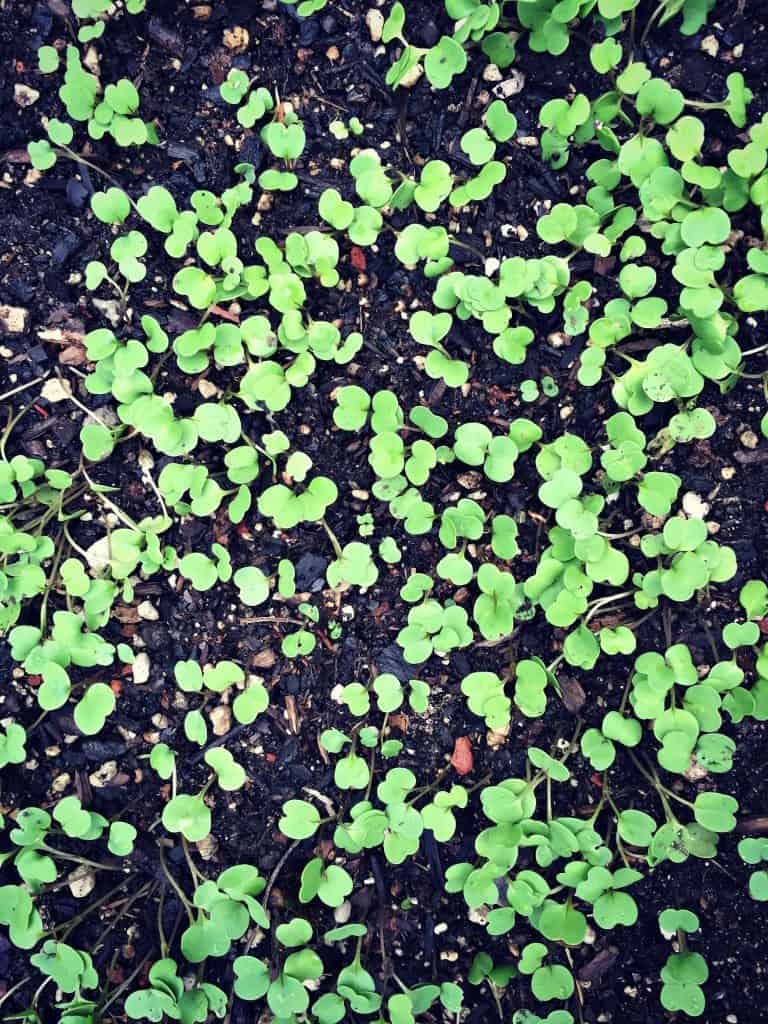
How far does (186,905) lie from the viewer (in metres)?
1.66

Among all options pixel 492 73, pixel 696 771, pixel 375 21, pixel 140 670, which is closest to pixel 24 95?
pixel 375 21

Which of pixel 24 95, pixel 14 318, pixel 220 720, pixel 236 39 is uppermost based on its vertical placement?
pixel 236 39

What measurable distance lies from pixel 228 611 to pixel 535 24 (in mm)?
1374

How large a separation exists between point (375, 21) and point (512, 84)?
32 cm

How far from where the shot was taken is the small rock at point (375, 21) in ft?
5.58

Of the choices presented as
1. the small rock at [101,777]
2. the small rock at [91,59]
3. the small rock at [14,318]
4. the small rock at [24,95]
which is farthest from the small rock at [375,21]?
the small rock at [101,777]

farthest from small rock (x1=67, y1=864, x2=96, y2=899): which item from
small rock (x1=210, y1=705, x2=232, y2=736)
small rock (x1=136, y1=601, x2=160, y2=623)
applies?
small rock (x1=136, y1=601, x2=160, y2=623)

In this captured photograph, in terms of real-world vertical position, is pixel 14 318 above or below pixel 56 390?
above

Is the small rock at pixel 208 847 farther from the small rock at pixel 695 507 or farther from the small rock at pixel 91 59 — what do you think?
the small rock at pixel 91 59

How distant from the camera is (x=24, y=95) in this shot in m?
1.72

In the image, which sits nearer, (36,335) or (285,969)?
(285,969)

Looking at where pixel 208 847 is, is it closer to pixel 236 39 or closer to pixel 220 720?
pixel 220 720

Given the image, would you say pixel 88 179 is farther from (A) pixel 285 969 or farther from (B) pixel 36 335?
(A) pixel 285 969

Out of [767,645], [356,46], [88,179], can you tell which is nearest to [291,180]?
[356,46]
